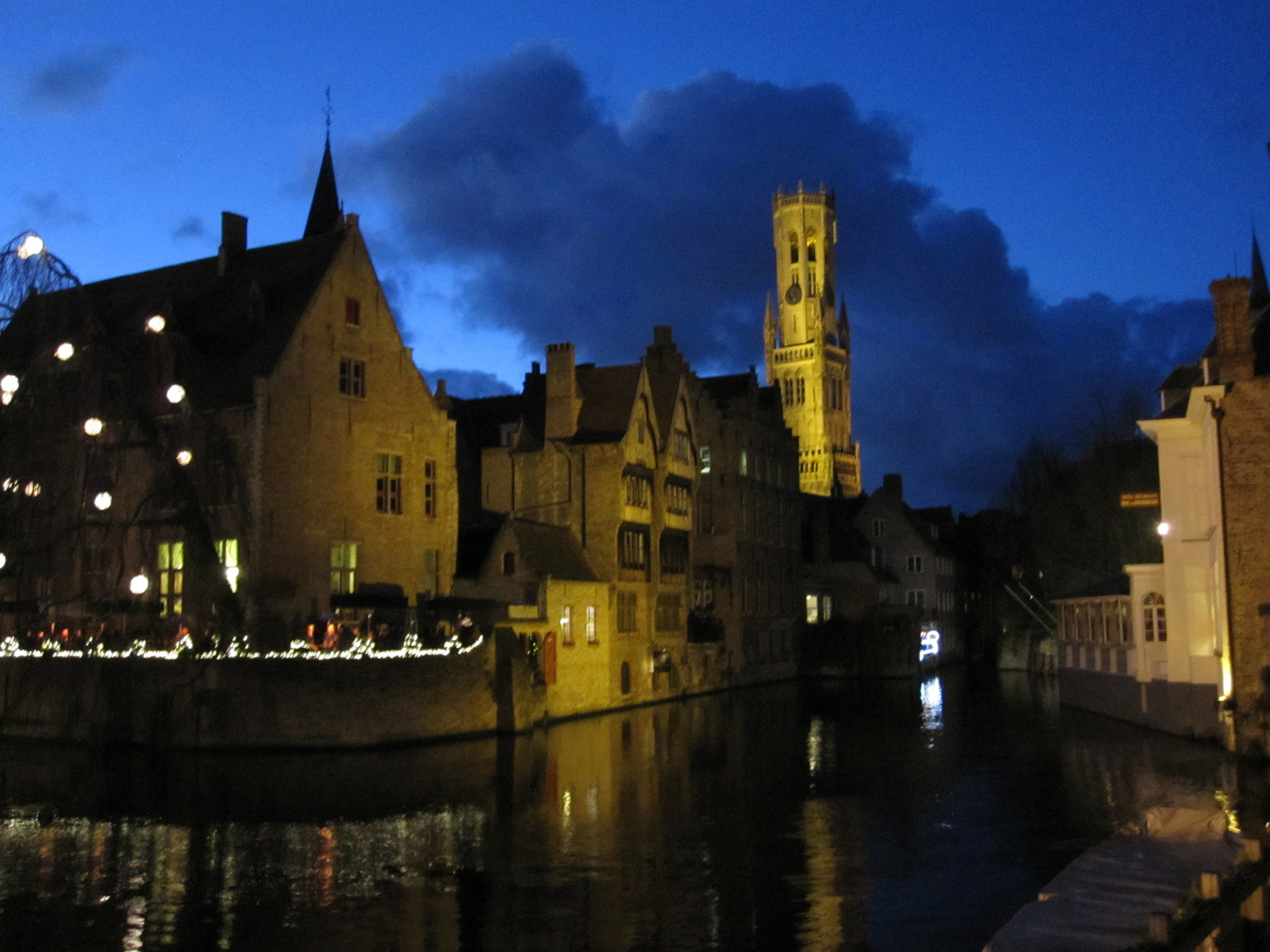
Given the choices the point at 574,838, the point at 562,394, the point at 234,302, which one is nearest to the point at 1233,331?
the point at 574,838

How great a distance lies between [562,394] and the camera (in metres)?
48.9

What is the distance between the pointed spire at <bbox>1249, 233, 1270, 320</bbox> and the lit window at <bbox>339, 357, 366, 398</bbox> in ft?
85.5

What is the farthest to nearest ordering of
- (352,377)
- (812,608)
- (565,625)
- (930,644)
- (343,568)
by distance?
1. (930,644)
2. (812,608)
3. (565,625)
4. (352,377)
5. (343,568)

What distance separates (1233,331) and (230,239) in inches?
1230

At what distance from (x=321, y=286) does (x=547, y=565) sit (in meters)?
11.2

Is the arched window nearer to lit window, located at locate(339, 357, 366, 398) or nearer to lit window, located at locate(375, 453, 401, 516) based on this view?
lit window, located at locate(375, 453, 401, 516)

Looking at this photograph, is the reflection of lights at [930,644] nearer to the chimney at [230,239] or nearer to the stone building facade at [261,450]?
the stone building facade at [261,450]

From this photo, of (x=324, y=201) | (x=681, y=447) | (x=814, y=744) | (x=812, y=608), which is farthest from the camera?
(x=812, y=608)

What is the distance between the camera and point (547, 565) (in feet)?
138

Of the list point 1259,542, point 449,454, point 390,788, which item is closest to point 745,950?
point 390,788

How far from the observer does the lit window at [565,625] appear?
137 ft

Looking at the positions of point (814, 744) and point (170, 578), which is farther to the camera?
point (170, 578)

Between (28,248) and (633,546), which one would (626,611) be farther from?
(28,248)

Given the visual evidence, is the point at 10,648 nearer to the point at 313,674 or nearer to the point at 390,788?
the point at 313,674
